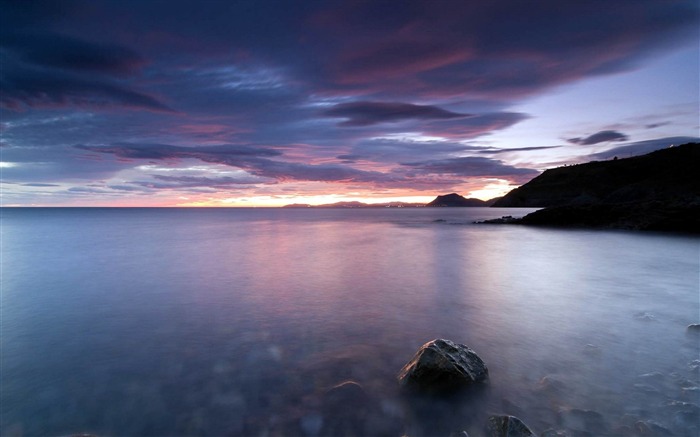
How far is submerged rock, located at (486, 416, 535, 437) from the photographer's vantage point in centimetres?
438

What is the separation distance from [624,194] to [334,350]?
103549mm

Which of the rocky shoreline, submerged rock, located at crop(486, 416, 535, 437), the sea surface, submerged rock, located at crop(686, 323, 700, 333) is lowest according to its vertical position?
the sea surface

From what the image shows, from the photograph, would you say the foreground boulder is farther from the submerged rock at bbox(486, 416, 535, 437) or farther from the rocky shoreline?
the rocky shoreline

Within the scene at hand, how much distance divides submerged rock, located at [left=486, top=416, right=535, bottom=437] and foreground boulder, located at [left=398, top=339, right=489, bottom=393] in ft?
3.36

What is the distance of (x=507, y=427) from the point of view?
4.45 m

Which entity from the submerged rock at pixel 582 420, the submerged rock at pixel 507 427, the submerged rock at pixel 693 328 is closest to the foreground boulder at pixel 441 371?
the submerged rock at pixel 507 427

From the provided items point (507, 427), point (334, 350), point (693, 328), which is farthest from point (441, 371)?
point (693, 328)

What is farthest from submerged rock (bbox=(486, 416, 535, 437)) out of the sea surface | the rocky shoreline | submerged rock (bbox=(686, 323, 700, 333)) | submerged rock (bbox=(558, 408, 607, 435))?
the rocky shoreline

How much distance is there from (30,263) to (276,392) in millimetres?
24016

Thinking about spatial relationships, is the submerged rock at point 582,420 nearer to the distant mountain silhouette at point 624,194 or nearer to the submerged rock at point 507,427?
the submerged rock at point 507,427

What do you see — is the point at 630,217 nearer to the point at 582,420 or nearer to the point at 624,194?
the point at 582,420

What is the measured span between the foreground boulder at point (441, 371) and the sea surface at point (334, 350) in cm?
25

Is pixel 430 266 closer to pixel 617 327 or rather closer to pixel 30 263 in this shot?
pixel 617 327

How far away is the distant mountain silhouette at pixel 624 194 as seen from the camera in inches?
1378
